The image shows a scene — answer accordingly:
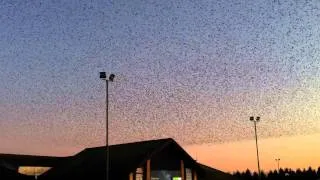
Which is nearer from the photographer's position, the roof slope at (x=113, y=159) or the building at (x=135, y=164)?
the building at (x=135, y=164)

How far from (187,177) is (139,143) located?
570 centimetres

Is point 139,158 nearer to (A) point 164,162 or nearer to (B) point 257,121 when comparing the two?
(A) point 164,162

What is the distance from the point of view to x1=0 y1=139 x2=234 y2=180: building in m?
40.0

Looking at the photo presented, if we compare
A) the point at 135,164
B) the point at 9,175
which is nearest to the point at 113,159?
the point at 135,164

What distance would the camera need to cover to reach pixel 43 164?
5125 centimetres

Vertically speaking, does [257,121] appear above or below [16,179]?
above

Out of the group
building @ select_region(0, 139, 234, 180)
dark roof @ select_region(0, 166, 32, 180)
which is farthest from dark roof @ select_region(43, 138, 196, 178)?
dark roof @ select_region(0, 166, 32, 180)

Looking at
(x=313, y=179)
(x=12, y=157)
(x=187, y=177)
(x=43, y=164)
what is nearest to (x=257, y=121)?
(x=187, y=177)

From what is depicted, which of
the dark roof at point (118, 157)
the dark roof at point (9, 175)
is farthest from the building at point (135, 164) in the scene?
the dark roof at point (9, 175)

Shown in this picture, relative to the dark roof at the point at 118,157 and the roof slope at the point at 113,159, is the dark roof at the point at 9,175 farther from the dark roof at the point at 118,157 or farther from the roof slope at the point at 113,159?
the dark roof at the point at 118,157

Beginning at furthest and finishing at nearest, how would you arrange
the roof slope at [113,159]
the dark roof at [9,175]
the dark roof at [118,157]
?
1. the dark roof at [9,175]
2. the roof slope at [113,159]
3. the dark roof at [118,157]

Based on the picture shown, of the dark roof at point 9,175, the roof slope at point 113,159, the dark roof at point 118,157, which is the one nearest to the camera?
the dark roof at point 118,157

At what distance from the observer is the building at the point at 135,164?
39969 mm

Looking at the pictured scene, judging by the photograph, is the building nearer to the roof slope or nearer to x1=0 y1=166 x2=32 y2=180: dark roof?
the roof slope
